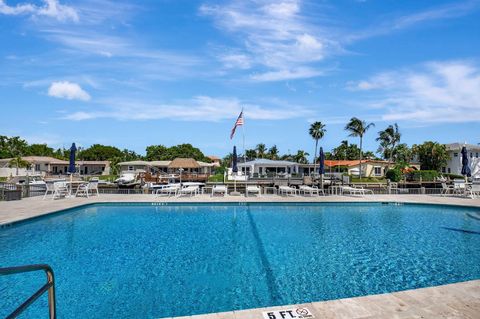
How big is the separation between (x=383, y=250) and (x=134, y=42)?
1655cm

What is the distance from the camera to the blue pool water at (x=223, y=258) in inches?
218

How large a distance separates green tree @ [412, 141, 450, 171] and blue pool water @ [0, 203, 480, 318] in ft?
119

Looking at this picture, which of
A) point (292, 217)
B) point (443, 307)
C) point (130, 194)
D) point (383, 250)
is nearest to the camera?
point (443, 307)

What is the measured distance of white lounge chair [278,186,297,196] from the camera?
18633mm

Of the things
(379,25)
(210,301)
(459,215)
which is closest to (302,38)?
(379,25)

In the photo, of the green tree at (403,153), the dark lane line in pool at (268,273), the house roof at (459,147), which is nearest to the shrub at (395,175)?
the house roof at (459,147)

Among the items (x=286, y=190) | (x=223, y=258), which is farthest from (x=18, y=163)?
(x=223, y=258)

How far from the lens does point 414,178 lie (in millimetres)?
36406

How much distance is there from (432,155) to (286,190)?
36982 millimetres

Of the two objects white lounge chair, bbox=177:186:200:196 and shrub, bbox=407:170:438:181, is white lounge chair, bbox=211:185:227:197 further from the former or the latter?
shrub, bbox=407:170:438:181

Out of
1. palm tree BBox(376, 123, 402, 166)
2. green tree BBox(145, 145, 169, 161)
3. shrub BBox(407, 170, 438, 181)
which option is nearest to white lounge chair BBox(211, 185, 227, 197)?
shrub BBox(407, 170, 438, 181)

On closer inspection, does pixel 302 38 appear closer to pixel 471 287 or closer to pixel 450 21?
pixel 450 21

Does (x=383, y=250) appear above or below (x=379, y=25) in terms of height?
below

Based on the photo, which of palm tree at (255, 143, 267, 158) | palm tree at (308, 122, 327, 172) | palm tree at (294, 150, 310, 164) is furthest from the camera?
palm tree at (255, 143, 267, 158)
